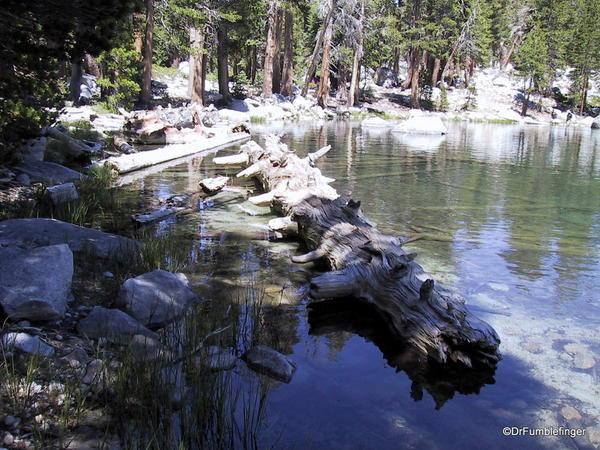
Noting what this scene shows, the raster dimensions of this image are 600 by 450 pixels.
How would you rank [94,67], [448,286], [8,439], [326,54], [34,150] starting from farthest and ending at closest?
[326,54], [94,67], [34,150], [448,286], [8,439]

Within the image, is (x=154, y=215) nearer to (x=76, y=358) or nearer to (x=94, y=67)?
(x=76, y=358)

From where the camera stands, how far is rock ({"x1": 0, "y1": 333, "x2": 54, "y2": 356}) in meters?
3.45

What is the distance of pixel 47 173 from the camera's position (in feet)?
32.0

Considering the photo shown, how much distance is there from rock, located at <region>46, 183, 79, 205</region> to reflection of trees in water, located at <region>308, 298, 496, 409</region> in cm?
453

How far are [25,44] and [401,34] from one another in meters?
47.7

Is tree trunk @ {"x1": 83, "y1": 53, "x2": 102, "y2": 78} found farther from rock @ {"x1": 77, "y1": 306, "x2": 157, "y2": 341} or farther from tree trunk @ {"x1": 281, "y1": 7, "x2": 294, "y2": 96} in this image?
rock @ {"x1": 77, "y1": 306, "x2": 157, "y2": 341}

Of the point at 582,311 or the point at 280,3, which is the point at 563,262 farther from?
the point at 280,3

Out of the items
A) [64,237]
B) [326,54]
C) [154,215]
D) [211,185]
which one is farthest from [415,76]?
[64,237]

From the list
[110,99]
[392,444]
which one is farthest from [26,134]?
[110,99]

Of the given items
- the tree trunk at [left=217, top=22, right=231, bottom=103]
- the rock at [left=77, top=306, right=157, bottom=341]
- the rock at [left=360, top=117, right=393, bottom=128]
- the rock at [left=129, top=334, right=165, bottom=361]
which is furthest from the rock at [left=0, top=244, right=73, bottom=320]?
the rock at [left=360, top=117, right=393, bottom=128]

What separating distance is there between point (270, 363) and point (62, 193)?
5.35 meters

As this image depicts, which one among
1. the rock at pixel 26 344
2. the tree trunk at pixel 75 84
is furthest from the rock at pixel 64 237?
the tree trunk at pixel 75 84

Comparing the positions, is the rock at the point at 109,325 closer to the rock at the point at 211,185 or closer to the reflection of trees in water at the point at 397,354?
the reflection of trees in water at the point at 397,354

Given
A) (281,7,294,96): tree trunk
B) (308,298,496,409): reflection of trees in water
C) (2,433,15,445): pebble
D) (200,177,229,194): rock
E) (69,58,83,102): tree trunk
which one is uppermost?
(281,7,294,96): tree trunk
